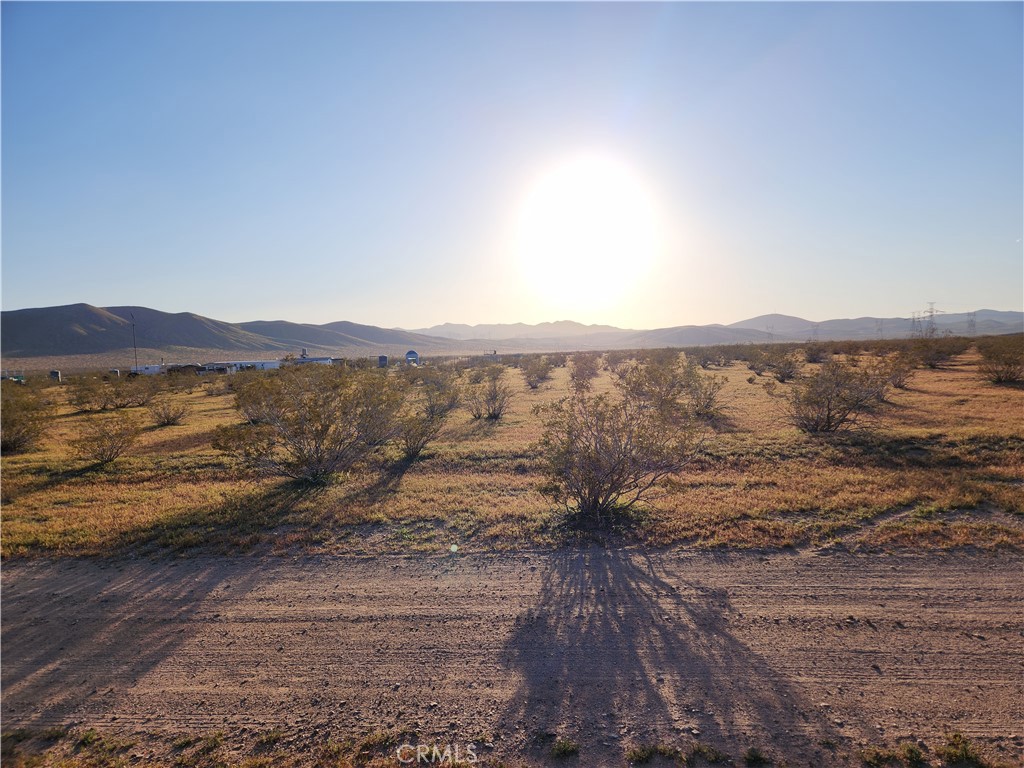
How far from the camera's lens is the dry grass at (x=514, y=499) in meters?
7.41

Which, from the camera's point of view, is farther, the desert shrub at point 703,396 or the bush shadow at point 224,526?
the desert shrub at point 703,396

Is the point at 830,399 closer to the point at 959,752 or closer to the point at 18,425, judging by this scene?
the point at 959,752

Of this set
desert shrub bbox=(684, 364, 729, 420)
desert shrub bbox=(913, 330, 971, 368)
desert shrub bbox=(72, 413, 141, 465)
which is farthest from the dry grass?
desert shrub bbox=(913, 330, 971, 368)

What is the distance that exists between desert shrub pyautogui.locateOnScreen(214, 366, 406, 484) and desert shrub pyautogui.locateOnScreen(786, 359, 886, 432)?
42.7 ft

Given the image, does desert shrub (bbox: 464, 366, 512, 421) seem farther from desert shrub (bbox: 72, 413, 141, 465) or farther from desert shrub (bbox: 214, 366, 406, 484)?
desert shrub (bbox: 72, 413, 141, 465)

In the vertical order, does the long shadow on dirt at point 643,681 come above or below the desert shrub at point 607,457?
below

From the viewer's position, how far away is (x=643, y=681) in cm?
432

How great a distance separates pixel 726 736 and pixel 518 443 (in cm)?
1086

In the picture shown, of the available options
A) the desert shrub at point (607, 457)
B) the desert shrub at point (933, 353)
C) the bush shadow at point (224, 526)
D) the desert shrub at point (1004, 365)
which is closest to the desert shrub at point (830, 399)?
the desert shrub at point (607, 457)

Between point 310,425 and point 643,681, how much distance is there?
358 inches

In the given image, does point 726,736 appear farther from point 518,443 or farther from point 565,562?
point 518,443

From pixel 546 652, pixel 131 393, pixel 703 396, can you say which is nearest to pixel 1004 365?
pixel 703 396

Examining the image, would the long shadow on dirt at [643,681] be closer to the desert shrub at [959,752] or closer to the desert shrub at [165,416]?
the desert shrub at [959,752]

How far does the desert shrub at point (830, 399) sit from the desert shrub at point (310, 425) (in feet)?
42.7
